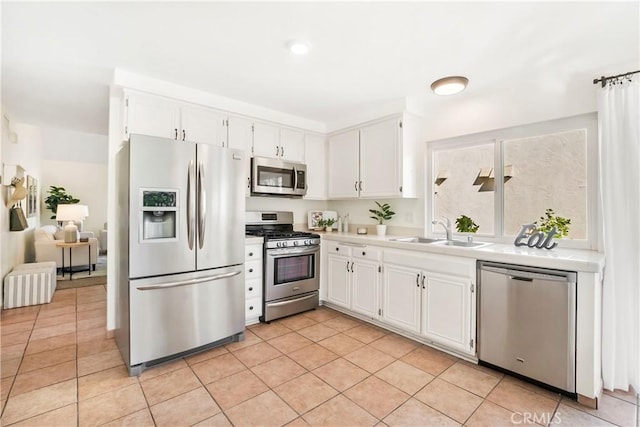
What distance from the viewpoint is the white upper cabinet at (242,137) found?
330cm

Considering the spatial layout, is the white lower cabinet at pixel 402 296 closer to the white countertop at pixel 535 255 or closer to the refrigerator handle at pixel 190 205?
the white countertop at pixel 535 255

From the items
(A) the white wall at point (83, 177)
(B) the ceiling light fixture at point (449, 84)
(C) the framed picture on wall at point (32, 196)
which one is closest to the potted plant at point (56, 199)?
(A) the white wall at point (83, 177)

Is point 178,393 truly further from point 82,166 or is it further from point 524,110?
point 82,166

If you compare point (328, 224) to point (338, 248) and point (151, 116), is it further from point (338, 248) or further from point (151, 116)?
point (151, 116)

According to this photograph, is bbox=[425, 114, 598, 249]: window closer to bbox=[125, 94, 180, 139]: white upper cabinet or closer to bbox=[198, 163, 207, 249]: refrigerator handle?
bbox=[198, 163, 207, 249]: refrigerator handle

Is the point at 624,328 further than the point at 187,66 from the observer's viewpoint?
No

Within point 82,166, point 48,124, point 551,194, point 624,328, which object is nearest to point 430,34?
point 551,194

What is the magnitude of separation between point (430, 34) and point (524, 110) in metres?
1.37

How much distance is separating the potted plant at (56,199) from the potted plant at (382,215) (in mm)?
7450

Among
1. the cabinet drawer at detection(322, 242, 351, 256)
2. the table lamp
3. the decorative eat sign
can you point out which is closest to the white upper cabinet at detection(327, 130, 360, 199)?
the cabinet drawer at detection(322, 242, 351, 256)

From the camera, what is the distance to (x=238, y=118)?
3.36 m

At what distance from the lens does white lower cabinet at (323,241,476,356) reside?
244 cm

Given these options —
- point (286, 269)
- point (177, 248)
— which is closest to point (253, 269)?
point (286, 269)

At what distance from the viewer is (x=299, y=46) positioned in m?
2.16
